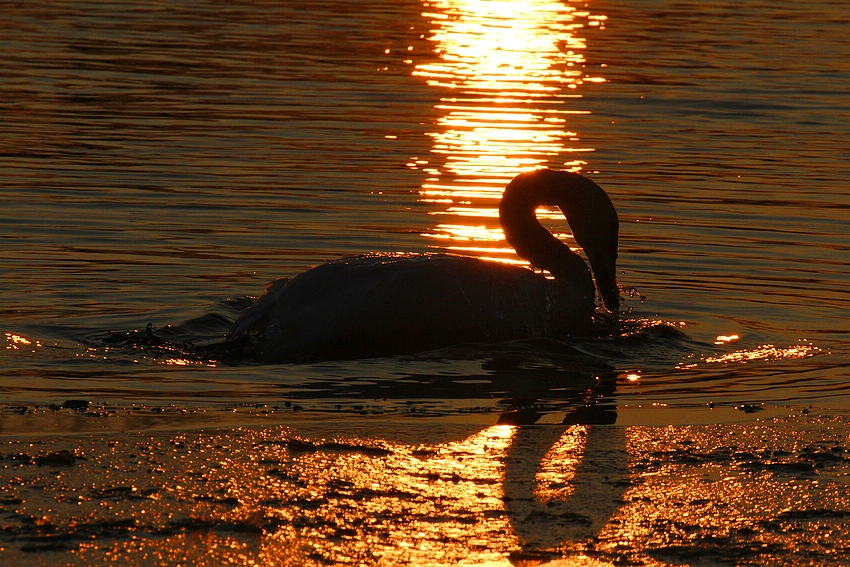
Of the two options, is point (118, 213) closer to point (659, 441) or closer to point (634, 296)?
point (634, 296)

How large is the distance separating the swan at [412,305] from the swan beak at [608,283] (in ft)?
0.91

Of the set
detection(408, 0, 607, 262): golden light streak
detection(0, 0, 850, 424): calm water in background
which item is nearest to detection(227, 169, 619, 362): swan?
detection(0, 0, 850, 424): calm water in background

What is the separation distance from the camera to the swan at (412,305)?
858cm

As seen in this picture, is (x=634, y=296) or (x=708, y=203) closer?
(x=634, y=296)

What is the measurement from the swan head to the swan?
1cm

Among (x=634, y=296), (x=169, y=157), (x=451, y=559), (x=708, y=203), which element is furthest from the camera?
(x=169, y=157)

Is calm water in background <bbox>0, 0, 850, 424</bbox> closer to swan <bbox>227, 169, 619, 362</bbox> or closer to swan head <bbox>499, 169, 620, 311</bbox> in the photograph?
swan <bbox>227, 169, 619, 362</bbox>

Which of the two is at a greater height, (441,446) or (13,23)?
(13,23)

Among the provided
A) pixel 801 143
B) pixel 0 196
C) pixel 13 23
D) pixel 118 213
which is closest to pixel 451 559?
pixel 118 213

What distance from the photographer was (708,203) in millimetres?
14711

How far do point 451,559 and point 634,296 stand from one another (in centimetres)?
597

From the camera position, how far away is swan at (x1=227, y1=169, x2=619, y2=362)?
8.58m

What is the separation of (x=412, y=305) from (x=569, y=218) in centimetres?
187

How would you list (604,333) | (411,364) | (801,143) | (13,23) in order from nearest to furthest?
(411,364) < (604,333) < (801,143) < (13,23)
